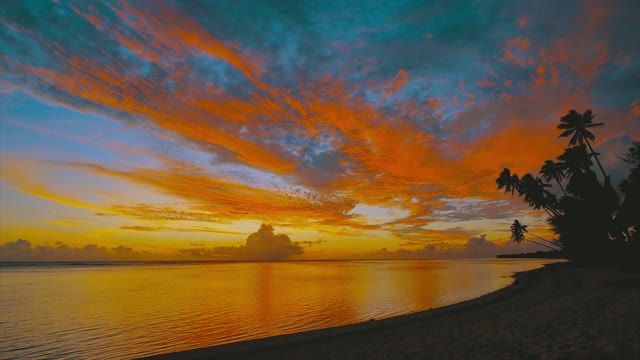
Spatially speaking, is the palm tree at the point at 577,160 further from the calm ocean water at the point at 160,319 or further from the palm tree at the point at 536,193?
the calm ocean water at the point at 160,319

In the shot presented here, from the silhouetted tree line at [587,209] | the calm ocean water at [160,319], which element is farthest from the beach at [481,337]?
the silhouetted tree line at [587,209]

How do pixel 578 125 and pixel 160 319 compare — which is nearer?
pixel 160 319

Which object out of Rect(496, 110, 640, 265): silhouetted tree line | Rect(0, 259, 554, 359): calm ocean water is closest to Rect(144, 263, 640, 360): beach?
Rect(0, 259, 554, 359): calm ocean water

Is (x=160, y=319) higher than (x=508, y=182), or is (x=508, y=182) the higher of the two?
(x=508, y=182)

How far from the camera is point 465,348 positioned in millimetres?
11977

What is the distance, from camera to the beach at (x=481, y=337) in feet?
35.9

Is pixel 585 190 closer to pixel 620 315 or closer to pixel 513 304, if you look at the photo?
pixel 513 304

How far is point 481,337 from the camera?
13422 mm

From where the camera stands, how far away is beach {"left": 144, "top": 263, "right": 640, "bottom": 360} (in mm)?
10945

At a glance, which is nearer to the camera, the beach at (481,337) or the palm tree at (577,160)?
the beach at (481,337)

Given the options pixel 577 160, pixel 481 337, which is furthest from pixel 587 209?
pixel 481 337

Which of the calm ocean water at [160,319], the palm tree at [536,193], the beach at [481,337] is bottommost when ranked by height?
the calm ocean water at [160,319]

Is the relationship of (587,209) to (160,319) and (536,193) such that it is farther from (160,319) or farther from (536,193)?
(160,319)

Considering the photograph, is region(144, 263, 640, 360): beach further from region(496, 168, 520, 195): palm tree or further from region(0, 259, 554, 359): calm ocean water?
→ region(496, 168, 520, 195): palm tree
